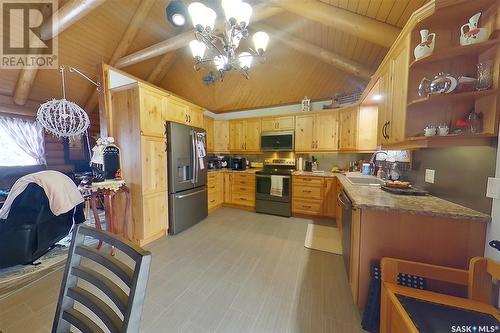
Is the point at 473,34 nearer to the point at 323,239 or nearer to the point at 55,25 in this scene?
the point at 323,239

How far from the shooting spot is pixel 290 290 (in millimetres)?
1840

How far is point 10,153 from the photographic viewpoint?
4.36 metres

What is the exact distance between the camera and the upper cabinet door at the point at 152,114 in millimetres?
→ 2635

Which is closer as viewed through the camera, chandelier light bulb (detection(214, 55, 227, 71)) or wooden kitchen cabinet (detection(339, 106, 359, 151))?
chandelier light bulb (detection(214, 55, 227, 71))

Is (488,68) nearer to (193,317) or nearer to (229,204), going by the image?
(193,317)

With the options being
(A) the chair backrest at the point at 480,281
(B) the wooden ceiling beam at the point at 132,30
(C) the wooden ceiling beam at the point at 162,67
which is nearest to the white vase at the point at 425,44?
(A) the chair backrest at the point at 480,281

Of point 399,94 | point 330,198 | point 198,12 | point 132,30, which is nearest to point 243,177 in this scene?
point 330,198

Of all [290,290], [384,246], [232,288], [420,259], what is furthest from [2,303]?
[420,259]

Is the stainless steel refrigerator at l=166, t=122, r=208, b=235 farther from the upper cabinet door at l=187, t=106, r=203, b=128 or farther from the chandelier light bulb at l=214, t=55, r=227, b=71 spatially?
the chandelier light bulb at l=214, t=55, r=227, b=71

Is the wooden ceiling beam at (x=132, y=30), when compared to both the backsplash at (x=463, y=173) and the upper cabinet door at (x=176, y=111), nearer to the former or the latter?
the upper cabinet door at (x=176, y=111)

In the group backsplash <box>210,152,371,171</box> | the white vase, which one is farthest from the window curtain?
the white vase

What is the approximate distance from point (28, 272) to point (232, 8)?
359cm

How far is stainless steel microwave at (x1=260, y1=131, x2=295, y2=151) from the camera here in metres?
4.24

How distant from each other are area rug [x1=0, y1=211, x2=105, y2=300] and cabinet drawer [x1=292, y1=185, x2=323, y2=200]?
368 centimetres
